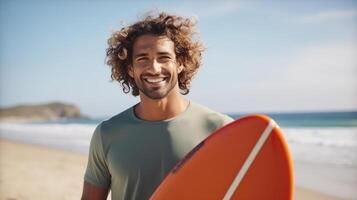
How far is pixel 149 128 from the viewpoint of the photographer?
211cm

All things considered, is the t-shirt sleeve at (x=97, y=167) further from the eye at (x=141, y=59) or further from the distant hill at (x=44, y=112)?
the distant hill at (x=44, y=112)

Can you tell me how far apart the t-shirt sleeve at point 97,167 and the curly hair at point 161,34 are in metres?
0.43

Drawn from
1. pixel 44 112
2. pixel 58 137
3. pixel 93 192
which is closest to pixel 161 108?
pixel 93 192

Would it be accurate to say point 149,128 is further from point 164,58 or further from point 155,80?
point 164,58

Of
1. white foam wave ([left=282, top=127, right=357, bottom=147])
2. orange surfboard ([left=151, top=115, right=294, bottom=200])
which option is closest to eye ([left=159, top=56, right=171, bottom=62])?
orange surfboard ([left=151, top=115, right=294, bottom=200])

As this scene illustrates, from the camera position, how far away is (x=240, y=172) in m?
2.14

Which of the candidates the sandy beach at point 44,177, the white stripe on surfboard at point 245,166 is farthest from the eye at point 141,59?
the sandy beach at point 44,177

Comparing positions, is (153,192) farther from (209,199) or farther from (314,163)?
(314,163)

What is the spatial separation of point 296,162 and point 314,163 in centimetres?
33

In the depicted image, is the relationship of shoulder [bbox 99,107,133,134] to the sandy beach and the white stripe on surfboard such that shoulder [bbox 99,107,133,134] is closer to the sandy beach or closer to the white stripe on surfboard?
the white stripe on surfboard

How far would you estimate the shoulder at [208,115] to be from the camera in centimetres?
215

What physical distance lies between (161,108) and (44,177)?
5517 millimetres

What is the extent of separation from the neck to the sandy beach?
141 inches

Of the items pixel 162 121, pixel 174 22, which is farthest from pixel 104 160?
pixel 174 22
